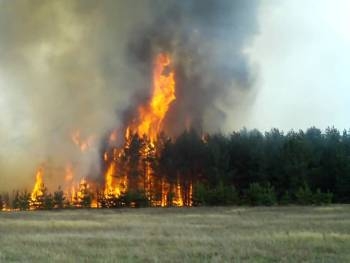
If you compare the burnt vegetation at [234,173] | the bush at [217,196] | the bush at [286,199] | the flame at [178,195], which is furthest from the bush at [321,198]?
the flame at [178,195]

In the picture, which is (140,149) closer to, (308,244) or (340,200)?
(340,200)

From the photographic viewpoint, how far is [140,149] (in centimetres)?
8875

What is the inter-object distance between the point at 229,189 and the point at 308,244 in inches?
2018

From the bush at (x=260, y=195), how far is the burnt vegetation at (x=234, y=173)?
0.12 meters

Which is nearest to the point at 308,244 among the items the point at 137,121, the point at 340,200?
the point at 340,200

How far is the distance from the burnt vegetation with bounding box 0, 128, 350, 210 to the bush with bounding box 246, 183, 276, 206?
4.8 inches

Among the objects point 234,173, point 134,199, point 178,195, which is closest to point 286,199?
point 234,173

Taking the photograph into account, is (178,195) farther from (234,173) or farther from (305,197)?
(305,197)

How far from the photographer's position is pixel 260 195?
69.7 metres

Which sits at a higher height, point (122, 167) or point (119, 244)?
point (122, 167)

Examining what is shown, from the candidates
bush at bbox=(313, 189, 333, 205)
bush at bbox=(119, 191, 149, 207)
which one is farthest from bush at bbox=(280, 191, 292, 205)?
bush at bbox=(119, 191, 149, 207)

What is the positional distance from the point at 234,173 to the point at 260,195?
36.7ft

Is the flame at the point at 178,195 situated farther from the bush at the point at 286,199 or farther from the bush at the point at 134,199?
the bush at the point at 286,199

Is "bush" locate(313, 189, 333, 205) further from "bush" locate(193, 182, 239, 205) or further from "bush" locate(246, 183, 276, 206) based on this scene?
"bush" locate(193, 182, 239, 205)
